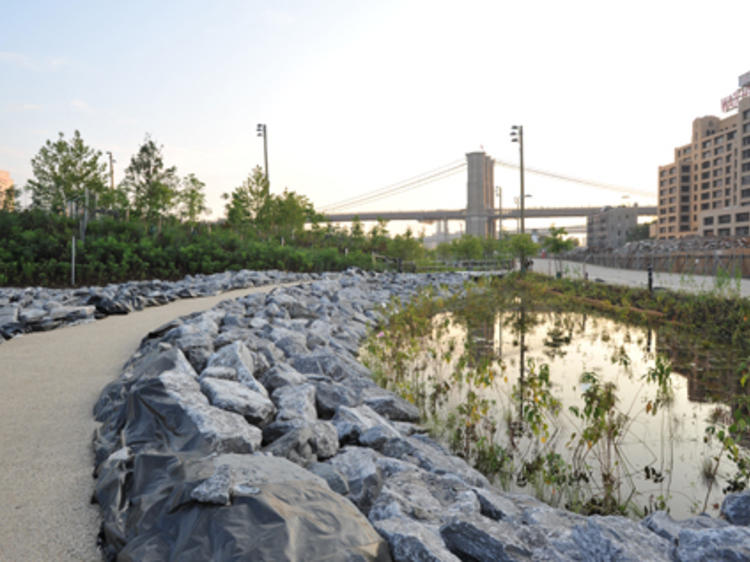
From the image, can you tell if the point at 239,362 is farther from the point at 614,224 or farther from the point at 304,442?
the point at 614,224

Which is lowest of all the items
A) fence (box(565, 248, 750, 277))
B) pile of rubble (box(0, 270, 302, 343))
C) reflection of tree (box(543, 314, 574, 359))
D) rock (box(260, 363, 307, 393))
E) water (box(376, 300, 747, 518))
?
water (box(376, 300, 747, 518))

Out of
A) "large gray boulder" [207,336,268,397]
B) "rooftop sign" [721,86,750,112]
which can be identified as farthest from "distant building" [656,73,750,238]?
"large gray boulder" [207,336,268,397]

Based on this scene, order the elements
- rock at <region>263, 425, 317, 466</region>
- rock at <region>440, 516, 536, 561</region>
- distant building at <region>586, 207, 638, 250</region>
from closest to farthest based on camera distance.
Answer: rock at <region>440, 516, 536, 561</region> → rock at <region>263, 425, 317, 466</region> → distant building at <region>586, 207, 638, 250</region>

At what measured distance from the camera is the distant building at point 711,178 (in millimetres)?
64625

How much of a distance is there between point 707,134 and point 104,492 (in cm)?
9443

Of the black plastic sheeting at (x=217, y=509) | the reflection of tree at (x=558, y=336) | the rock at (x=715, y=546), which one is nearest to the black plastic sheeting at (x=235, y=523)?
the black plastic sheeting at (x=217, y=509)

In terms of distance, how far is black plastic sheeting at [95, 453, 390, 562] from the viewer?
174 cm

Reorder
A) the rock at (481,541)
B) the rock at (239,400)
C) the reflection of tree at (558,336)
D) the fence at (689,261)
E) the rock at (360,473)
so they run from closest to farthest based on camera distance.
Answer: the rock at (481,541) < the rock at (360,473) < the rock at (239,400) < the reflection of tree at (558,336) < the fence at (689,261)

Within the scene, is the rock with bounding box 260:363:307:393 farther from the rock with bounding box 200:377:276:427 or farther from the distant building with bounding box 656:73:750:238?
the distant building with bounding box 656:73:750:238

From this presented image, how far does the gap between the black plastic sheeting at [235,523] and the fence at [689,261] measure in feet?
57.1

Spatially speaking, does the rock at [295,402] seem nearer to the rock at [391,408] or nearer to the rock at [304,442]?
the rock at [304,442]

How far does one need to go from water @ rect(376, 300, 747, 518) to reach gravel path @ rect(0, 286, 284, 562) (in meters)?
2.62

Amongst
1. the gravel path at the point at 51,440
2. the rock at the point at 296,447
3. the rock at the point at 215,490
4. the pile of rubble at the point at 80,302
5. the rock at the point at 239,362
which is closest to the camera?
the rock at the point at 215,490

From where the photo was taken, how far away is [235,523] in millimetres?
1792
